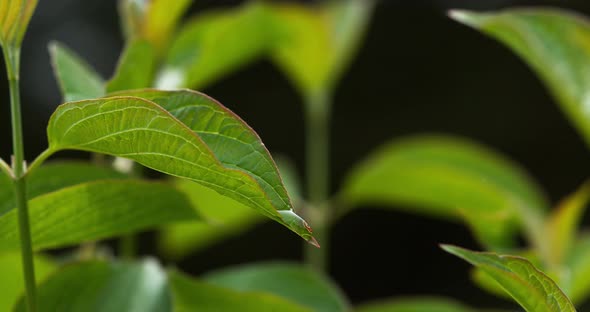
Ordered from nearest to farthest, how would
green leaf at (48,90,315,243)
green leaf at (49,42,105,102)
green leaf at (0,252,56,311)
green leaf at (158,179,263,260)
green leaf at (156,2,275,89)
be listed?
1. green leaf at (48,90,315,243)
2. green leaf at (49,42,105,102)
3. green leaf at (0,252,56,311)
4. green leaf at (156,2,275,89)
5. green leaf at (158,179,263,260)

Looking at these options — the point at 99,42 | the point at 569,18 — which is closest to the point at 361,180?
the point at 569,18

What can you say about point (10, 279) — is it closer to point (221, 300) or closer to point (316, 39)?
point (221, 300)

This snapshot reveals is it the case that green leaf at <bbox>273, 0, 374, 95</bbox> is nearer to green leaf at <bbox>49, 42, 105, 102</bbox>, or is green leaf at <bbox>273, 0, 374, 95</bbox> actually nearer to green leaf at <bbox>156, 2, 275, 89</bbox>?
green leaf at <bbox>156, 2, 275, 89</bbox>

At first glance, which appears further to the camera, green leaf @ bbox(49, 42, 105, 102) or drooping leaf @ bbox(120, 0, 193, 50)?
drooping leaf @ bbox(120, 0, 193, 50)

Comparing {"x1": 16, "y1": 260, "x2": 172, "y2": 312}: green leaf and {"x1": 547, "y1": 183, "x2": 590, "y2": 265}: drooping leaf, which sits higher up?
{"x1": 547, "y1": 183, "x2": 590, "y2": 265}: drooping leaf

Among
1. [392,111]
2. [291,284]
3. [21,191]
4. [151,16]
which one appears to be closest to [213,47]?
[151,16]

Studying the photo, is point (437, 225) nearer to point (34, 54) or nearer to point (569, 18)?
point (34, 54)

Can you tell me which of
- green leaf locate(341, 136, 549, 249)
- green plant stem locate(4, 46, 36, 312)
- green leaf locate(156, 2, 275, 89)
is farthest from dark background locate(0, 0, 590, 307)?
green plant stem locate(4, 46, 36, 312)
